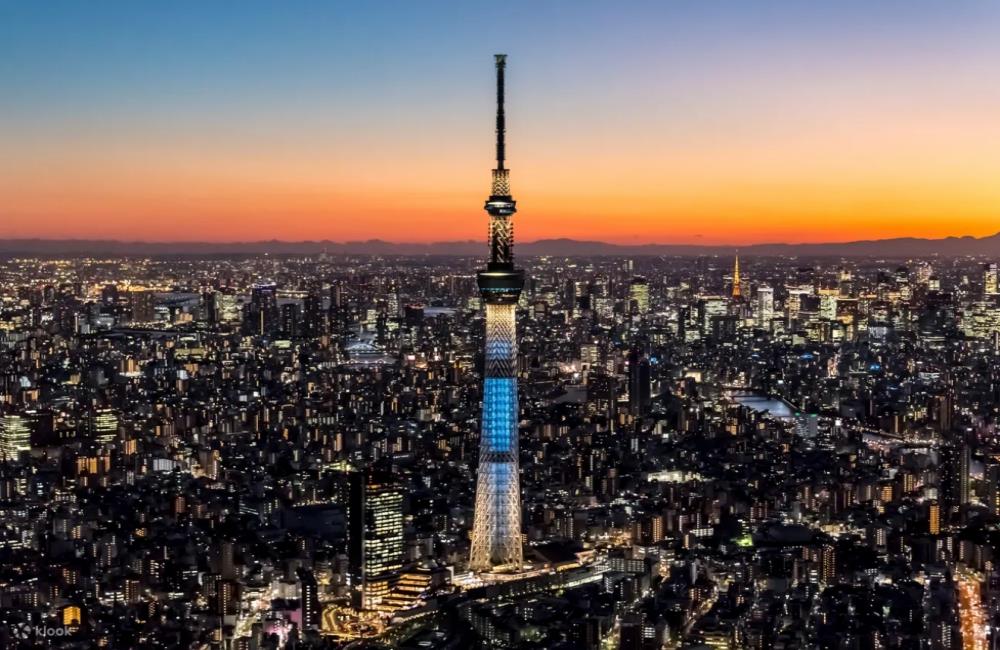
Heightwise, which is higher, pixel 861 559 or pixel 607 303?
pixel 607 303

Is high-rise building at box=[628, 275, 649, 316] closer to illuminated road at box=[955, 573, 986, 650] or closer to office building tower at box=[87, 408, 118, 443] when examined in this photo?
office building tower at box=[87, 408, 118, 443]

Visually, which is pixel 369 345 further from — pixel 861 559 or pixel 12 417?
pixel 861 559

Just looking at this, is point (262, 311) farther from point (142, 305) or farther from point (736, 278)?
point (736, 278)

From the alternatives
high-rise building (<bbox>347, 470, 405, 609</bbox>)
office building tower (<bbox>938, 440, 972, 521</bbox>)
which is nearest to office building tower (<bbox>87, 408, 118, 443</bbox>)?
high-rise building (<bbox>347, 470, 405, 609</bbox>)

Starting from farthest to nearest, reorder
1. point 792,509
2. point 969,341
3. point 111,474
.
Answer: point 969,341, point 111,474, point 792,509

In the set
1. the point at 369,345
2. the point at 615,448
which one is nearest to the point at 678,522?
the point at 615,448

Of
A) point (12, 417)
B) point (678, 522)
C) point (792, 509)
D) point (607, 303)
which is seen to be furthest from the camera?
point (607, 303)

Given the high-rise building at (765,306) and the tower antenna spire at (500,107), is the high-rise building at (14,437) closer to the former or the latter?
the tower antenna spire at (500,107)
